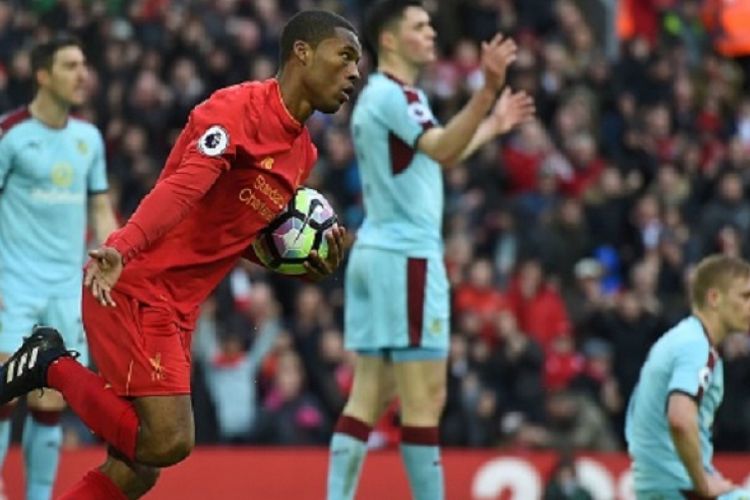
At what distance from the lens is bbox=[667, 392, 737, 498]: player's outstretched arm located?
9562mm

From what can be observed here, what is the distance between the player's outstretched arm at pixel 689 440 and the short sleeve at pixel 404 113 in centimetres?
Answer: 194

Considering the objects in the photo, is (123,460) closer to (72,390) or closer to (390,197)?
(72,390)

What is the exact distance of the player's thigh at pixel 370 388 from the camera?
1046cm

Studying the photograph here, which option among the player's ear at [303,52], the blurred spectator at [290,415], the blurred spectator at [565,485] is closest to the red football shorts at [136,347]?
the player's ear at [303,52]

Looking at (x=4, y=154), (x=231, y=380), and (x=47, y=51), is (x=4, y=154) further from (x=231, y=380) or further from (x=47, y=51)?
(x=231, y=380)

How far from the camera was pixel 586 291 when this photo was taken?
17344 mm

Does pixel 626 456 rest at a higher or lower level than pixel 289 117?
lower

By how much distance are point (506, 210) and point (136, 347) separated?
33.0ft

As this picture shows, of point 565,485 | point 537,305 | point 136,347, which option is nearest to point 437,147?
point 136,347

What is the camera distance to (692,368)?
9789 millimetres

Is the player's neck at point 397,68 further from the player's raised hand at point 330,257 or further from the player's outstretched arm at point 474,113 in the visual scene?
the player's raised hand at point 330,257

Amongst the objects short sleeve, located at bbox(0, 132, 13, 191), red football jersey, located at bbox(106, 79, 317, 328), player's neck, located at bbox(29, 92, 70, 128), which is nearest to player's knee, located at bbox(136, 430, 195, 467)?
red football jersey, located at bbox(106, 79, 317, 328)

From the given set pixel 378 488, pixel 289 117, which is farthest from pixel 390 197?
pixel 378 488

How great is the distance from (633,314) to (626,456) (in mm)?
2274
